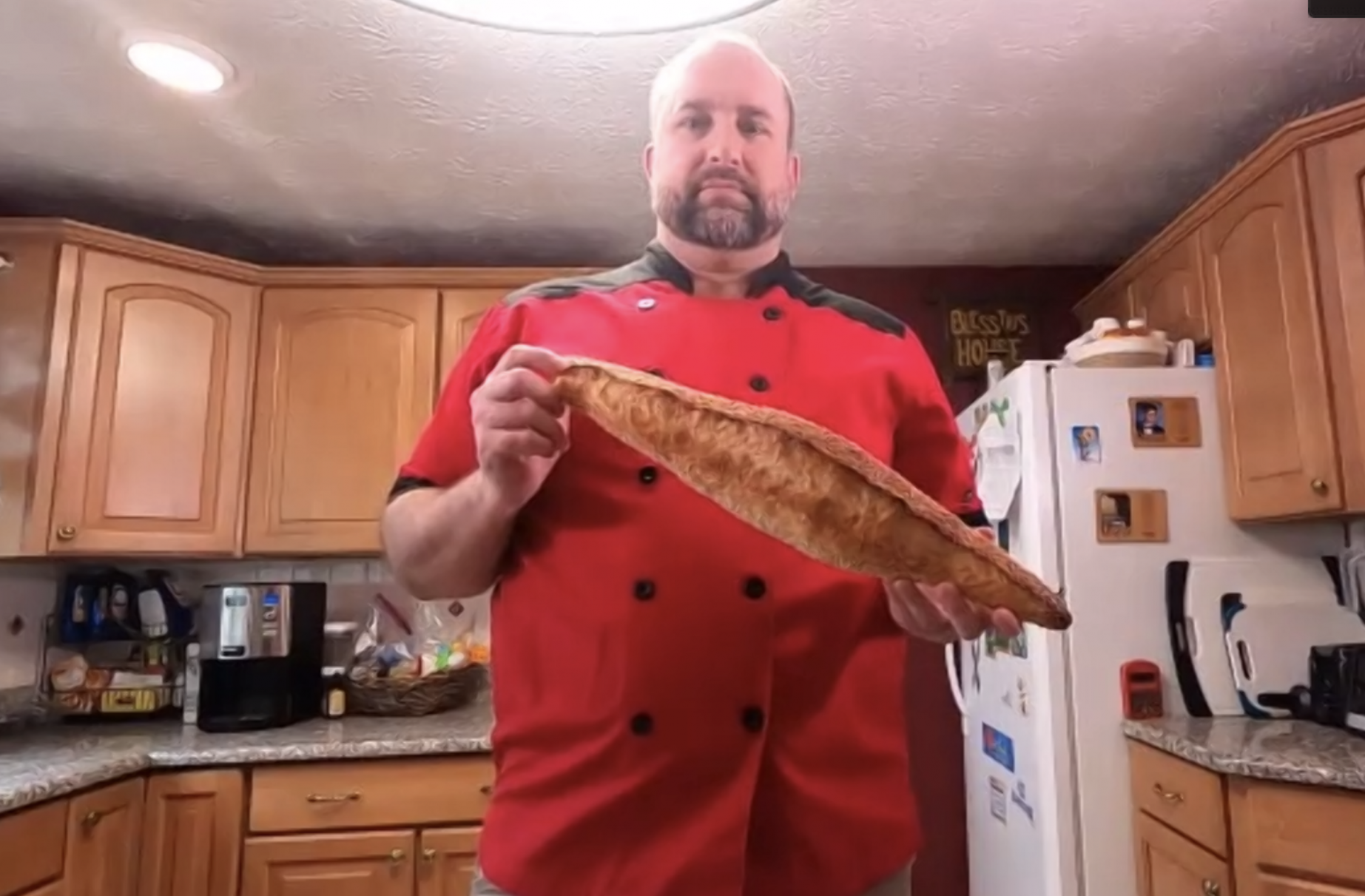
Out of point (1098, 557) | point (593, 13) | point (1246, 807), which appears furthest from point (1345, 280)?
point (593, 13)

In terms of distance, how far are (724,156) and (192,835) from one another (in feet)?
6.09

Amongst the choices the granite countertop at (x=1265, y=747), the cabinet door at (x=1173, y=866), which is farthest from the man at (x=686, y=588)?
the cabinet door at (x=1173, y=866)

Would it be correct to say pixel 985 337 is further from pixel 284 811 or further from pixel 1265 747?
pixel 284 811

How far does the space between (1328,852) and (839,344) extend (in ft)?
4.24

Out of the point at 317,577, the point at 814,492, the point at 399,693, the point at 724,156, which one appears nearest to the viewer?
the point at 814,492

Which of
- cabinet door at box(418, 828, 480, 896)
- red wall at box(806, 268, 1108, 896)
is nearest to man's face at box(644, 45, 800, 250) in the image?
cabinet door at box(418, 828, 480, 896)

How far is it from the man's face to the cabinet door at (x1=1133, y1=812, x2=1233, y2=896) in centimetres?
147

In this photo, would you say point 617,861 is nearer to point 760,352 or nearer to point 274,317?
point 760,352

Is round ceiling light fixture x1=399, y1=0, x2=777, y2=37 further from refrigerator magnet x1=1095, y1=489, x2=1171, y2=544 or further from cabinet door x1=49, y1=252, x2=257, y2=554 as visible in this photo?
cabinet door x1=49, y1=252, x2=257, y2=554

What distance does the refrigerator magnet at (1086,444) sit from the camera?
2045 mm

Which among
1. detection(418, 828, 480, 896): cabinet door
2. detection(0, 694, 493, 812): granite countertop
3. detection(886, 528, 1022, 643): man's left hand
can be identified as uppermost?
detection(886, 528, 1022, 643): man's left hand

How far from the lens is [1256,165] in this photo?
6.42 feet

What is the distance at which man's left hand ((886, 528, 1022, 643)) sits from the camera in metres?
0.65

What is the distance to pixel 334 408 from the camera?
2477 mm
